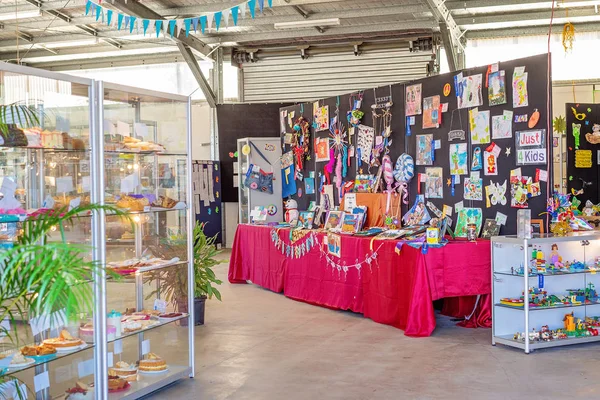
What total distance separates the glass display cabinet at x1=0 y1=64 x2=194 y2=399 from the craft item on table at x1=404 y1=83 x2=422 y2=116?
322 centimetres

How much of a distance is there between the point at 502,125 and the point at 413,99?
4.30 feet

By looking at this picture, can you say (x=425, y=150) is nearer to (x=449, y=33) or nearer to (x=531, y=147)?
(x=531, y=147)

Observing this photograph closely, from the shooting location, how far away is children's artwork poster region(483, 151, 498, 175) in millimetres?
6883

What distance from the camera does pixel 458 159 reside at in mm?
7281

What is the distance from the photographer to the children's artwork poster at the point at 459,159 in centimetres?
720

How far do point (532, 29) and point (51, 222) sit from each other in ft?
38.4

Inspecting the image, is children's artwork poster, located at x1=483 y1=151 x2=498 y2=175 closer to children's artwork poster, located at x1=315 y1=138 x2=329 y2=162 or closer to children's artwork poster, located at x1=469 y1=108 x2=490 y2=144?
children's artwork poster, located at x1=469 y1=108 x2=490 y2=144

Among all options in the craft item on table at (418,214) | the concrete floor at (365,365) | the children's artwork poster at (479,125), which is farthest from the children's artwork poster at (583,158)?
the concrete floor at (365,365)

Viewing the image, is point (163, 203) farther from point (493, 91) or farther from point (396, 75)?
point (396, 75)

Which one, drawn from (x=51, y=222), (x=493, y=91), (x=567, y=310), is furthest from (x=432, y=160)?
(x=51, y=222)

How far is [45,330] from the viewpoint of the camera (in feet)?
14.0

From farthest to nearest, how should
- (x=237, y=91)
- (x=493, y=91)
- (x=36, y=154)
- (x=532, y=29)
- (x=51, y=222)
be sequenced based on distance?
(x=237, y=91), (x=532, y=29), (x=493, y=91), (x=36, y=154), (x=51, y=222)

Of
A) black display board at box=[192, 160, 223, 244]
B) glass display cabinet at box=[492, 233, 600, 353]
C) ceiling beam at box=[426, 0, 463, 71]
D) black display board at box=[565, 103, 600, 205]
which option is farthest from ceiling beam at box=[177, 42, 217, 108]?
glass display cabinet at box=[492, 233, 600, 353]

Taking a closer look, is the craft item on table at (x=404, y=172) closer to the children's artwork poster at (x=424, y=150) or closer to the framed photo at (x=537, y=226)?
the children's artwork poster at (x=424, y=150)
